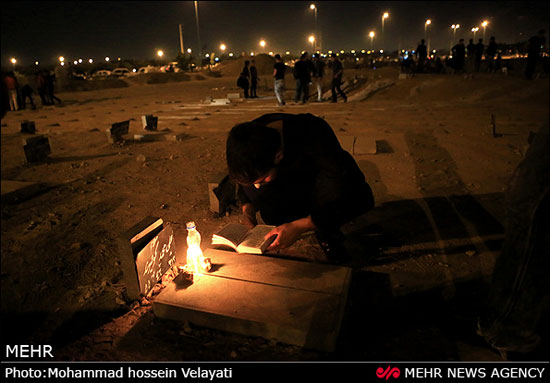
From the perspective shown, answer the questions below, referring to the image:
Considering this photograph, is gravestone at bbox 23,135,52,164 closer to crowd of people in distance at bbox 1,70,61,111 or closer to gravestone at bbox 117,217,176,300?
gravestone at bbox 117,217,176,300

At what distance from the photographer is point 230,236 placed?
3092mm

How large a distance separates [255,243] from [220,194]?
1596 millimetres

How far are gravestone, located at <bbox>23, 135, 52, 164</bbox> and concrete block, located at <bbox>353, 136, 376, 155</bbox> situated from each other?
6.43m

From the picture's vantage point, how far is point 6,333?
2979 millimetres

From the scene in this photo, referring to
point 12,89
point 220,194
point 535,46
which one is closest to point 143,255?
point 220,194

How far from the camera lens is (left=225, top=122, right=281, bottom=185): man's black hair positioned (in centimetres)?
223

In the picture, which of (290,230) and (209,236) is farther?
(209,236)

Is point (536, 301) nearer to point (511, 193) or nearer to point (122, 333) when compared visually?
point (511, 193)

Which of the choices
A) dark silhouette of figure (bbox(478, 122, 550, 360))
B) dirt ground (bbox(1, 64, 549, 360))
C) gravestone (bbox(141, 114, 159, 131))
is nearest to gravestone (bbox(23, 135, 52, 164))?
dirt ground (bbox(1, 64, 549, 360))

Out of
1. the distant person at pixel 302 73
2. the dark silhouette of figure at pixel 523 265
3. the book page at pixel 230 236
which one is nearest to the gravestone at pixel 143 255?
the book page at pixel 230 236

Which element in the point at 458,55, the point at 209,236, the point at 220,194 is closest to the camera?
the point at 209,236

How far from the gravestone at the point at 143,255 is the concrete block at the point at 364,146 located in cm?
434

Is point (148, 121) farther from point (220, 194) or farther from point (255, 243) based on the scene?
point (255, 243)

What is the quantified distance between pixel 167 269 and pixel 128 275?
447 mm
